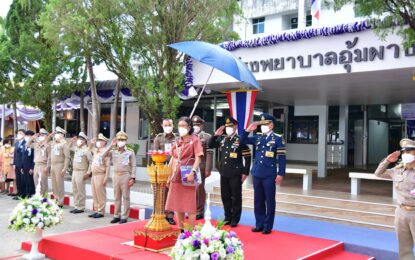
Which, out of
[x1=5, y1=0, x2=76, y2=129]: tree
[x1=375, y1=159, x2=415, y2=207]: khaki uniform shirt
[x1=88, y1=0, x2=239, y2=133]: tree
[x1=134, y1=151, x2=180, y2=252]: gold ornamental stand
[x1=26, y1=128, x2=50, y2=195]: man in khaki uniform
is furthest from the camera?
[x1=5, y1=0, x2=76, y2=129]: tree

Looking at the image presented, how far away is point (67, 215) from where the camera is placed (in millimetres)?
8766

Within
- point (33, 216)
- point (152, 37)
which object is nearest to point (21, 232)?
point (33, 216)

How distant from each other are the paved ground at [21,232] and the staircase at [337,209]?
120 inches

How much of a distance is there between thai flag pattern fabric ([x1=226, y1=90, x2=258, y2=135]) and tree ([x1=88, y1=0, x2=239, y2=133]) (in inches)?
62.7

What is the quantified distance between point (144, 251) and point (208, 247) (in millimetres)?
1730

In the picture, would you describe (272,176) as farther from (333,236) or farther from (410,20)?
(410,20)

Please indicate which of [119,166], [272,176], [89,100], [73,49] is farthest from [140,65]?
[89,100]

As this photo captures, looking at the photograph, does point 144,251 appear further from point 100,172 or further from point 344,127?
point 344,127

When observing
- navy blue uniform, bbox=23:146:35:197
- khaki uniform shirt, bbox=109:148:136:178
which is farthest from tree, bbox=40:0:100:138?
khaki uniform shirt, bbox=109:148:136:178

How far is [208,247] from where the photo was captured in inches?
151

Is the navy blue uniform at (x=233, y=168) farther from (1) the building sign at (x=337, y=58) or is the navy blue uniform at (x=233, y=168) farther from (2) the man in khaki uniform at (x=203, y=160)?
(1) the building sign at (x=337, y=58)

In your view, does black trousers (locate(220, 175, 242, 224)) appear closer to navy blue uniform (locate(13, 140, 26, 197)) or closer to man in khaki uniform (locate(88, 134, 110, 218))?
man in khaki uniform (locate(88, 134, 110, 218))

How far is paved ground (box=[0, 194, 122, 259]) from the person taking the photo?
6.32m

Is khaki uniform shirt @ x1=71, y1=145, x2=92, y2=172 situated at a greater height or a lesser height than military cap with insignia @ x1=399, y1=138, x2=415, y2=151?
lesser
